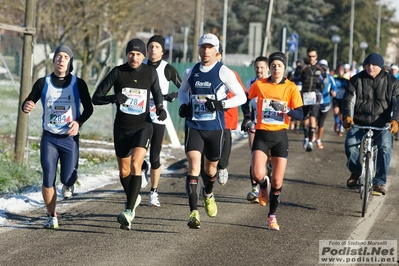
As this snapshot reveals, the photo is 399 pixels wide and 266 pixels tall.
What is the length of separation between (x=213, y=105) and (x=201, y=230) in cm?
135

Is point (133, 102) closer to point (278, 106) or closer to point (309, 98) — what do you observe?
point (278, 106)

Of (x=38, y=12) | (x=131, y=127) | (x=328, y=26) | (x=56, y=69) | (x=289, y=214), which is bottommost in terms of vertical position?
(x=289, y=214)

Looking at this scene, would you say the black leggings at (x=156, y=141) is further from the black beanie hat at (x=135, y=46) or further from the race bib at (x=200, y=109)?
the black beanie hat at (x=135, y=46)

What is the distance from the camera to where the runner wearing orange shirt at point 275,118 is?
9578 mm

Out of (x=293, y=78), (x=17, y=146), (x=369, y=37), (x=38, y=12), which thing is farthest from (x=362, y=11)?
(x=17, y=146)

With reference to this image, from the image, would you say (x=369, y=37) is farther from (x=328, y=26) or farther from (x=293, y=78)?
(x=293, y=78)

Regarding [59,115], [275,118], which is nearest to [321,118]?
[275,118]

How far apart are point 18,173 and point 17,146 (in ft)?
2.67

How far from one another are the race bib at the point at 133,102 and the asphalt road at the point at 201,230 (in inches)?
49.2

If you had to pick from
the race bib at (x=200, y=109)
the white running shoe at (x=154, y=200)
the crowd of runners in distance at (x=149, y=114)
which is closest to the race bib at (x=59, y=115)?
the crowd of runners in distance at (x=149, y=114)

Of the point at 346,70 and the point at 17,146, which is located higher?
the point at 346,70

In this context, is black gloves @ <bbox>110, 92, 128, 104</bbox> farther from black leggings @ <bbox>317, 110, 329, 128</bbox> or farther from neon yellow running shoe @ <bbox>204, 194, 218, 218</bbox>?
black leggings @ <bbox>317, 110, 329, 128</bbox>

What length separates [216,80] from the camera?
922 cm

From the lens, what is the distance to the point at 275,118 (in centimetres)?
965
